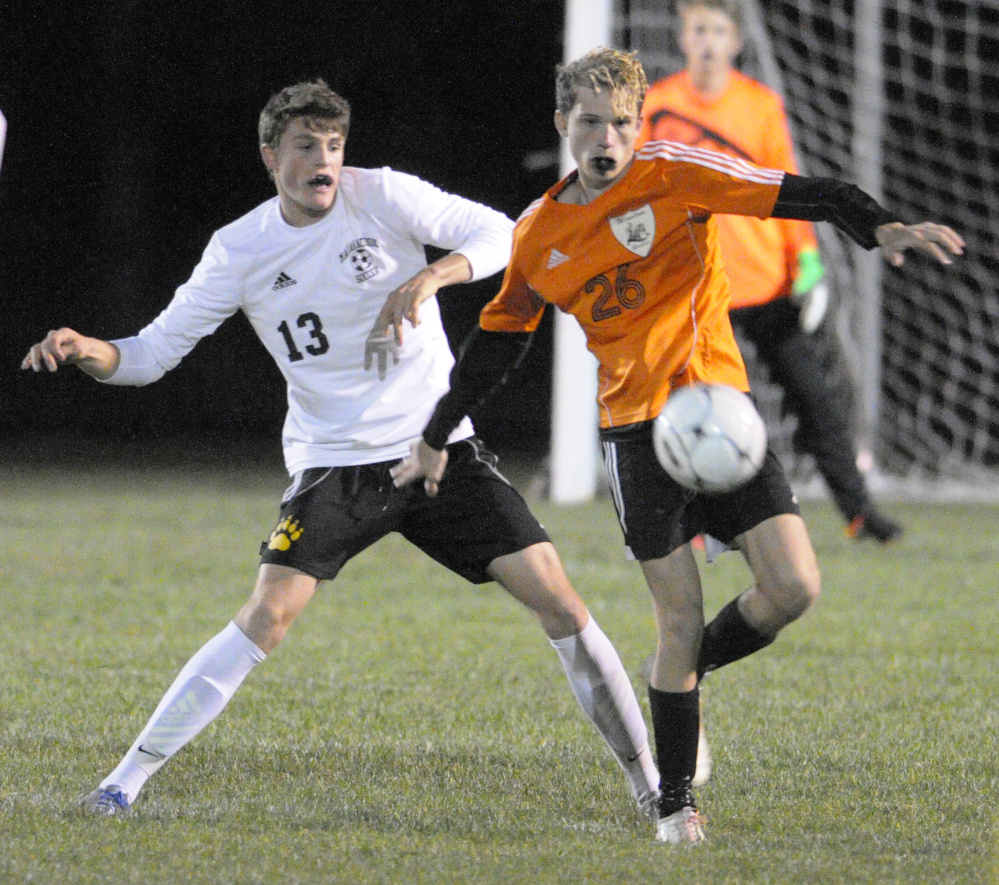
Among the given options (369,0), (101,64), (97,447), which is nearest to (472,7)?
(369,0)

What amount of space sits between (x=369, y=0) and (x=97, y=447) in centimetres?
744

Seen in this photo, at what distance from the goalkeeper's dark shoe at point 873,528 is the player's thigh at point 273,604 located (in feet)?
A: 17.1

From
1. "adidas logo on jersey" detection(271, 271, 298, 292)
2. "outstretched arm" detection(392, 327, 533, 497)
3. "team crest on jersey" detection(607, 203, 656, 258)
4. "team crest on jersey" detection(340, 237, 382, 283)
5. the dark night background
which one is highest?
"team crest on jersey" detection(607, 203, 656, 258)

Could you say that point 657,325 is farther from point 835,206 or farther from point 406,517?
point 406,517

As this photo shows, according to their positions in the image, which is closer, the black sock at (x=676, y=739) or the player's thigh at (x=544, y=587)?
the black sock at (x=676, y=739)

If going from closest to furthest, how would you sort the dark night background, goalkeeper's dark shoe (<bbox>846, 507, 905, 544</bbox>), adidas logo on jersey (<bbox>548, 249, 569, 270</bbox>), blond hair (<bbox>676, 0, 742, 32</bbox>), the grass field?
the grass field
adidas logo on jersey (<bbox>548, 249, 569, 270</bbox>)
blond hair (<bbox>676, 0, 742, 32</bbox>)
goalkeeper's dark shoe (<bbox>846, 507, 905, 544</bbox>)
the dark night background

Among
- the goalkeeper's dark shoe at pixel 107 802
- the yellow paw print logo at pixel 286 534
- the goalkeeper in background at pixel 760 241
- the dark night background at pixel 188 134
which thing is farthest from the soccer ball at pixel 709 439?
the dark night background at pixel 188 134

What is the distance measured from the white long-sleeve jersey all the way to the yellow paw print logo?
226 mm

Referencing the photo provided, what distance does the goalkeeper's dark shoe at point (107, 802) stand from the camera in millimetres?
3621

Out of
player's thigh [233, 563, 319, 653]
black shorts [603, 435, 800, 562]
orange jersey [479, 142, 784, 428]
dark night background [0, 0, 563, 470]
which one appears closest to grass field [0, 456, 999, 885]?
player's thigh [233, 563, 319, 653]

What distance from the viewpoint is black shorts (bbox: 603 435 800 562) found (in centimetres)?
354

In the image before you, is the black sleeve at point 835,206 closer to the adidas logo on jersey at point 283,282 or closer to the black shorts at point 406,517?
the black shorts at point 406,517

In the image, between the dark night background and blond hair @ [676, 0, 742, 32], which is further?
the dark night background

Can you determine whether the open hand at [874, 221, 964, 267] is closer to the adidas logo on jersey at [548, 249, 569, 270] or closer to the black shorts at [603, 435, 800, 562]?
the black shorts at [603, 435, 800, 562]
